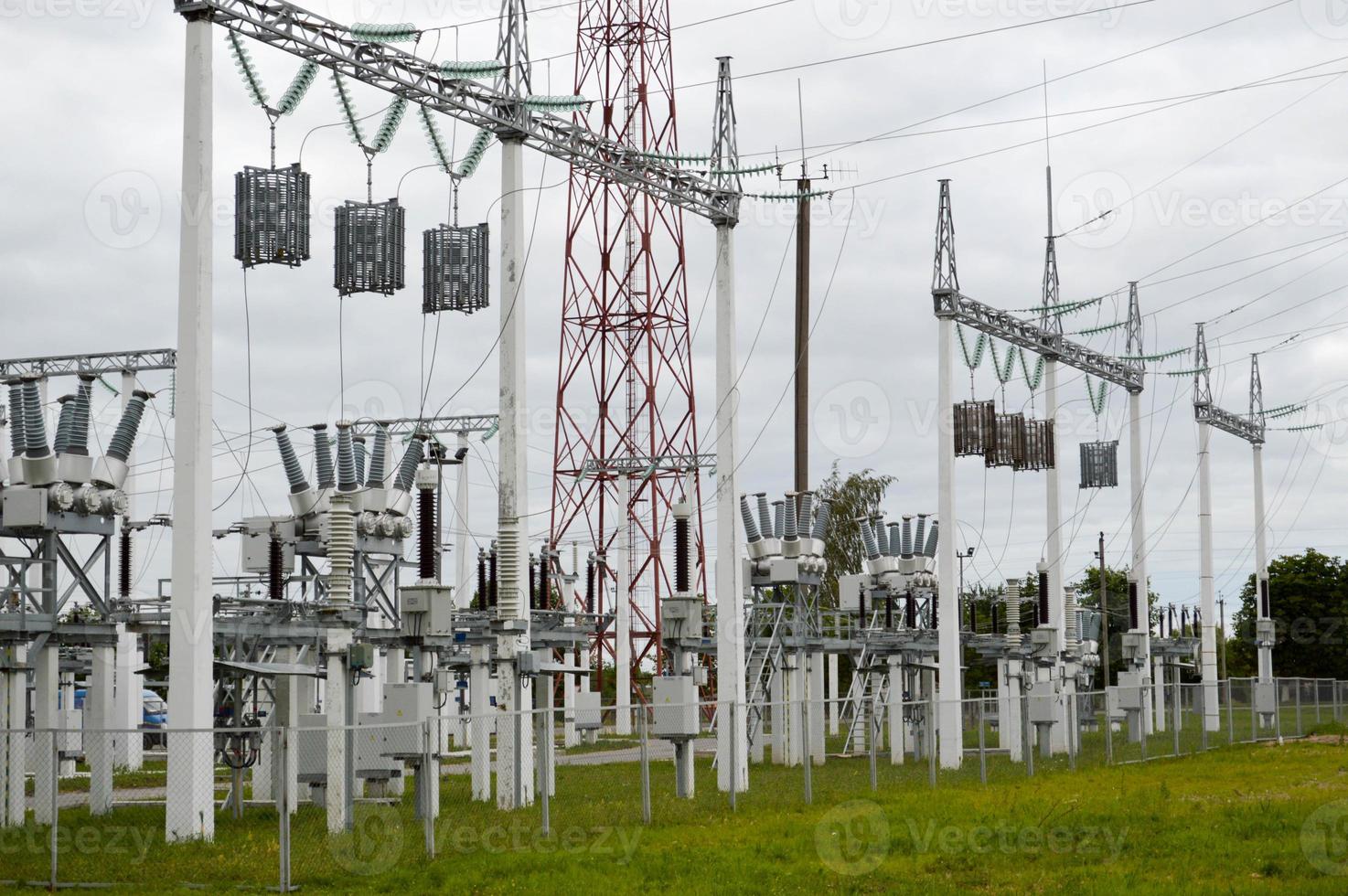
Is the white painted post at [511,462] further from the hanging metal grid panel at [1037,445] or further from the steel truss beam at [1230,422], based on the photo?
the steel truss beam at [1230,422]

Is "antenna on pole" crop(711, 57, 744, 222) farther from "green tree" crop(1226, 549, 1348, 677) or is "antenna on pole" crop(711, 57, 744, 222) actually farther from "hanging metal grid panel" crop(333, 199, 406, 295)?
"green tree" crop(1226, 549, 1348, 677)

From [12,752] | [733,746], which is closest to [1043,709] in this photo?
[733,746]

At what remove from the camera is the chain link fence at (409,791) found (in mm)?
17500

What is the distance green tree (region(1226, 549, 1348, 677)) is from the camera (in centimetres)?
7362

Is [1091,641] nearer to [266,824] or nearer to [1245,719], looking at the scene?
[1245,719]

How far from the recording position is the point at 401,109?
2328 centimetres

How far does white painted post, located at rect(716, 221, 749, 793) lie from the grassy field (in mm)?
1641

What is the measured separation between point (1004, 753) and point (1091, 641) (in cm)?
1557

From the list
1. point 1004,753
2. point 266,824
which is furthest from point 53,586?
point 1004,753

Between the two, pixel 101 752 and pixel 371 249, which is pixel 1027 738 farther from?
pixel 101 752

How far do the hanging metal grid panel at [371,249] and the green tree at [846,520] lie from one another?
185 feet

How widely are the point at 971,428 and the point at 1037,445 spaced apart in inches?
143

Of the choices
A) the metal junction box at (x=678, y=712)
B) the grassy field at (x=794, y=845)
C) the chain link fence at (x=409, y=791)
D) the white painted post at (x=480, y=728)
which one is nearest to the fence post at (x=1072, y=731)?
the chain link fence at (x=409, y=791)

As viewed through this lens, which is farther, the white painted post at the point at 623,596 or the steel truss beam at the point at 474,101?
the white painted post at the point at 623,596
